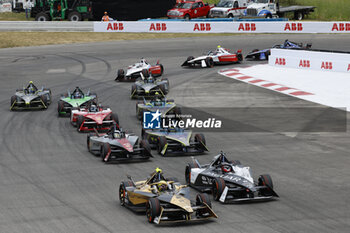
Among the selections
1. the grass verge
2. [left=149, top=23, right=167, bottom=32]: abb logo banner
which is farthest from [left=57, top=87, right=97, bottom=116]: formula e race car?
[left=149, top=23, right=167, bottom=32]: abb logo banner

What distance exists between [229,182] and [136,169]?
378 cm

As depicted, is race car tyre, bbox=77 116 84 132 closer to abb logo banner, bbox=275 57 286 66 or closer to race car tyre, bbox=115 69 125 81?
race car tyre, bbox=115 69 125 81

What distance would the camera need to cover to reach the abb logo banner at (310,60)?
125 feet

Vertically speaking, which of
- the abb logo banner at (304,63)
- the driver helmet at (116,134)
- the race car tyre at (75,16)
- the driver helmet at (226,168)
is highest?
the race car tyre at (75,16)

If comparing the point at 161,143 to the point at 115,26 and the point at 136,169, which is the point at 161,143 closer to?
the point at 136,169

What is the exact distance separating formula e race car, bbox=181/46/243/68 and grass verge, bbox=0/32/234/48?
12.0 metres

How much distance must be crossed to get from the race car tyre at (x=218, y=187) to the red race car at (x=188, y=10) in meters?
44.8

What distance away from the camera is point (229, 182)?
1598 centimetres

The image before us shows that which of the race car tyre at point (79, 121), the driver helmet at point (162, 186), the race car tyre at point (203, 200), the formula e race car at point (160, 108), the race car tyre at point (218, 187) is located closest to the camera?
the race car tyre at point (203, 200)

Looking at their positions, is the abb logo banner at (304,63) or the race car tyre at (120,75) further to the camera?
the abb logo banner at (304,63)

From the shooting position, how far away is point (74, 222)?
14039mm

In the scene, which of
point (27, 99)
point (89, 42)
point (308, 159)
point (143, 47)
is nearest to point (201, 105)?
point (27, 99)

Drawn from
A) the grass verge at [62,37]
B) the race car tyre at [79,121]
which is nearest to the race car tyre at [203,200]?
the race car tyre at [79,121]

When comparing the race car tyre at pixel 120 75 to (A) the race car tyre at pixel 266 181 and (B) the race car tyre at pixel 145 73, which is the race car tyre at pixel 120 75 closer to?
(B) the race car tyre at pixel 145 73
